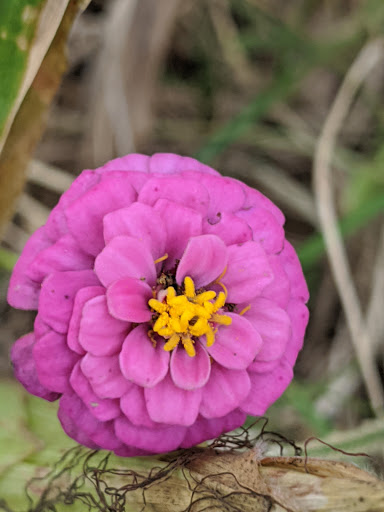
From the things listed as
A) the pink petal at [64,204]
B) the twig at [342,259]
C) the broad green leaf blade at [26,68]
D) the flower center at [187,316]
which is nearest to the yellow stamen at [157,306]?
the flower center at [187,316]

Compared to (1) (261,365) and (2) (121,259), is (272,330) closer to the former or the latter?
(1) (261,365)

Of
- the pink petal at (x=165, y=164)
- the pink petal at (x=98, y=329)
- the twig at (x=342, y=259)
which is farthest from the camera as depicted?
the twig at (x=342, y=259)

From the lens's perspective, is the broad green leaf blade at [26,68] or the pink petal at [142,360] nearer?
the pink petal at [142,360]

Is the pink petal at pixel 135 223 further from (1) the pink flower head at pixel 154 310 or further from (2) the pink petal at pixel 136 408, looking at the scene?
(2) the pink petal at pixel 136 408

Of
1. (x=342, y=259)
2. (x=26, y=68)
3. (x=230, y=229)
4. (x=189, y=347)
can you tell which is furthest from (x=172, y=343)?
(x=342, y=259)

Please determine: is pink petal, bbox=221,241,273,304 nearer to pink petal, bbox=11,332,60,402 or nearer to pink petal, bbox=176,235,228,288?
pink petal, bbox=176,235,228,288

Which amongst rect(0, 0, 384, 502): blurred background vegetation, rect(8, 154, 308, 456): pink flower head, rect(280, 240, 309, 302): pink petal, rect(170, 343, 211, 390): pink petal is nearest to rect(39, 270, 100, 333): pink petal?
rect(8, 154, 308, 456): pink flower head
